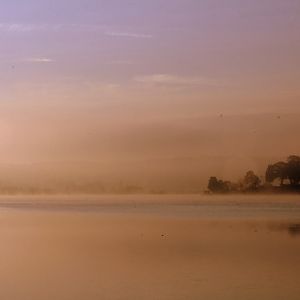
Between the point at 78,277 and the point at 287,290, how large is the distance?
302cm

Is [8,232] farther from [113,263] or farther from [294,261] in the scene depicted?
[294,261]

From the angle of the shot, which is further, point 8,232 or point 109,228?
point 109,228

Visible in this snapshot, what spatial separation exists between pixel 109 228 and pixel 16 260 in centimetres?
777

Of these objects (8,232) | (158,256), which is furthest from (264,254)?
(8,232)

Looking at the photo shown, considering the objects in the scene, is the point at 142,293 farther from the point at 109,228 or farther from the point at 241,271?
the point at 109,228

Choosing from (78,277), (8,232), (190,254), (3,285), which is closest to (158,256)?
(190,254)

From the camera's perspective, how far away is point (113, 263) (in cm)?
1120

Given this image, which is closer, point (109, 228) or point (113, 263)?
point (113, 263)

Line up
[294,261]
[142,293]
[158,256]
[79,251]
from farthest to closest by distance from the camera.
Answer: [79,251]
[158,256]
[294,261]
[142,293]

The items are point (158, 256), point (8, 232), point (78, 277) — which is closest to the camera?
point (78, 277)

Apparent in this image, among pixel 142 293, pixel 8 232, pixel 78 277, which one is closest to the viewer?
pixel 142 293

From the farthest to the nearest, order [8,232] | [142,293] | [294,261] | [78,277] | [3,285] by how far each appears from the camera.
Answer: [8,232], [294,261], [78,277], [3,285], [142,293]

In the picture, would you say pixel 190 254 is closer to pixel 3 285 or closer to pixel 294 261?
pixel 294 261

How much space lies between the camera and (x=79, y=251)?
13070 mm
